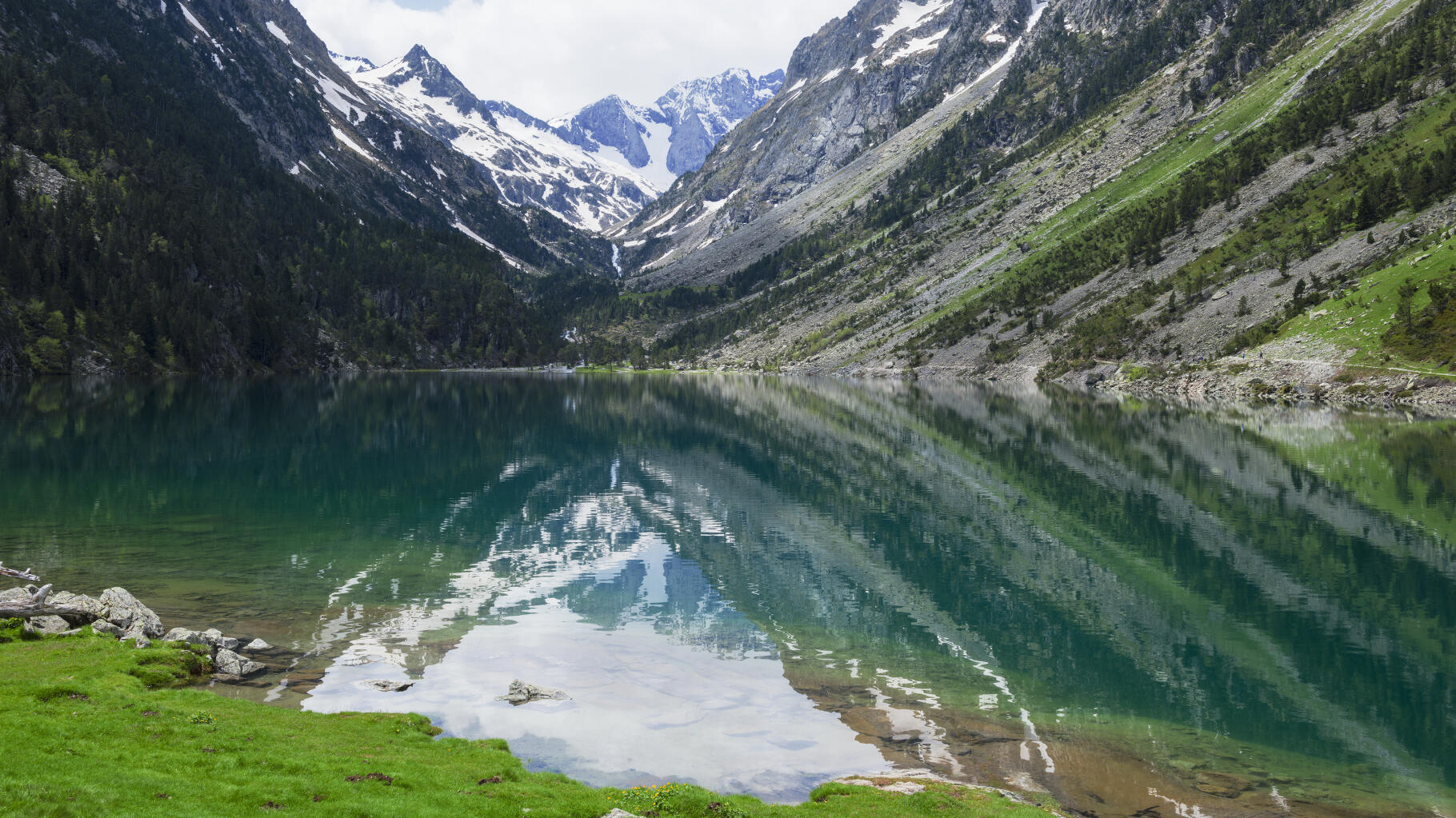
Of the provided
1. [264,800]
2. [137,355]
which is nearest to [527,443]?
[264,800]

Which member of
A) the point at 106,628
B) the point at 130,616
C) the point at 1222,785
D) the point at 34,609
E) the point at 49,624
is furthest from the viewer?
the point at 130,616

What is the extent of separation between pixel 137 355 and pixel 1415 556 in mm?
183754

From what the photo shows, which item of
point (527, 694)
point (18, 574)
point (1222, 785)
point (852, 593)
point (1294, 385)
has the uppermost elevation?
point (1294, 385)

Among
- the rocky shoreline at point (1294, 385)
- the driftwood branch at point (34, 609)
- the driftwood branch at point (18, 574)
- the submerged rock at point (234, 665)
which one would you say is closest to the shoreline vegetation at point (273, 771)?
the submerged rock at point (234, 665)

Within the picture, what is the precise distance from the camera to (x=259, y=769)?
14688mm

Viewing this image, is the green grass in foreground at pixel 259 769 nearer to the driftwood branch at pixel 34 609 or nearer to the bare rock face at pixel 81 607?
the driftwood branch at pixel 34 609

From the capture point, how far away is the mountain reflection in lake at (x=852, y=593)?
1977 cm

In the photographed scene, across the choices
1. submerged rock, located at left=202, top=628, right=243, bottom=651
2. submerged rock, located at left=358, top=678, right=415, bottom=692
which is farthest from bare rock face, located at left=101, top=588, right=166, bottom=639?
submerged rock, located at left=358, top=678, right=415, bottom=692

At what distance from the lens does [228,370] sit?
18200 centimetres

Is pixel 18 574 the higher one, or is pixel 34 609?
pixel 18 574

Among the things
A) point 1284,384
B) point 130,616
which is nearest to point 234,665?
point 130,616

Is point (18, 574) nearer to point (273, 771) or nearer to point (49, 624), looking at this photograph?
point (49, 624)

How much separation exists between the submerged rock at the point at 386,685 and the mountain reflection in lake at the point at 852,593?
1.93ft

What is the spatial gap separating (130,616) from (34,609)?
2.31m
